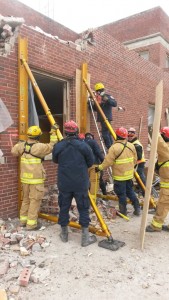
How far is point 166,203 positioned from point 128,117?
5.05m

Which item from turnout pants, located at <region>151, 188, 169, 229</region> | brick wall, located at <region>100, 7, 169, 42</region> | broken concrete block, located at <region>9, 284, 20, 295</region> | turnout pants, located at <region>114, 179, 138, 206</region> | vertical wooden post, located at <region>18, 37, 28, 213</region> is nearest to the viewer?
broken concrete block, located at <region>9, 284, 20, 295</region>

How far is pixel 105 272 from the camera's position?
12.3 ft

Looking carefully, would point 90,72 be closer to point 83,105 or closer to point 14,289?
point 83,105

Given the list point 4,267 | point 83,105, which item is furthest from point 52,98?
point 4,267

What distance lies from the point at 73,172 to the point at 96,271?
1.50 m

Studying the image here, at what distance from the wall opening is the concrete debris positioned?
1360 mm

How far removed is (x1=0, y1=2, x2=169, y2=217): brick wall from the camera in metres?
5.46

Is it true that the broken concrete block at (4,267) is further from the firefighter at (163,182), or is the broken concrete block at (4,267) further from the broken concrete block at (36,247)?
the firefighter at (163,182)

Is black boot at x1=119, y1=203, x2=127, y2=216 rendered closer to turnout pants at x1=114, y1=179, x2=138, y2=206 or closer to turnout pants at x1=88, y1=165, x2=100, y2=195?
turnout pants at x1=114, y1=179, x2=138, y2=206

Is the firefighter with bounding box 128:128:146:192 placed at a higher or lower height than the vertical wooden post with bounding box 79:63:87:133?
lower

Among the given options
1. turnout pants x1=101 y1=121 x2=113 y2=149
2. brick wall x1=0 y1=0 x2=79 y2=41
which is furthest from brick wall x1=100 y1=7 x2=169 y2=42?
turnout pants x1=101 y1=121 x2=113 y2=149

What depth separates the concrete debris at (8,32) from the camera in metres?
→ 5.21

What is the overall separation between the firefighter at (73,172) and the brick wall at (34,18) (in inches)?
140

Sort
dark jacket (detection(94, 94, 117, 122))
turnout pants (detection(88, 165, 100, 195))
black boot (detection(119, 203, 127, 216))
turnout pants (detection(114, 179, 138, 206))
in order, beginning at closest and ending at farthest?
turnout pants (detection(114, 179, 138, 206)) → black boot (detection(119, 203, 127, 216)) → turnout pants (detection(88, 165, 100, 195)) → dark jacket (detection(94, 94, 117, 122))
